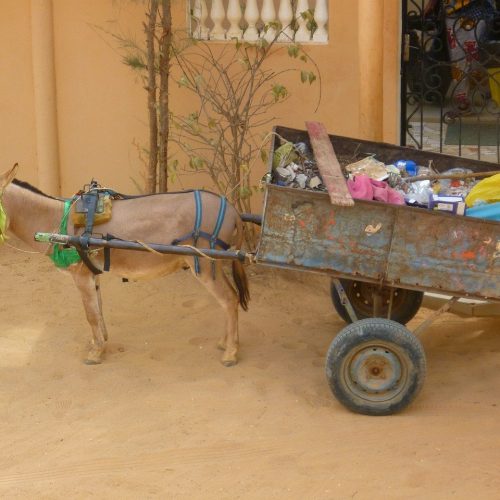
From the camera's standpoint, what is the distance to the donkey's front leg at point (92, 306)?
647 cm

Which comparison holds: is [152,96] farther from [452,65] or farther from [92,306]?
[452,65]

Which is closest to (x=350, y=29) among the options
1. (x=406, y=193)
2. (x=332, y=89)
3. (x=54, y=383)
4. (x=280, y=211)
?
(x=332, y=89)

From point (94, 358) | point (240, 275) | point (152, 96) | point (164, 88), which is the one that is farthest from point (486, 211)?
point (152, 96)

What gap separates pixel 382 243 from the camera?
5465mm

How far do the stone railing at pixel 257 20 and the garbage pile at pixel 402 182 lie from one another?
2148 mm

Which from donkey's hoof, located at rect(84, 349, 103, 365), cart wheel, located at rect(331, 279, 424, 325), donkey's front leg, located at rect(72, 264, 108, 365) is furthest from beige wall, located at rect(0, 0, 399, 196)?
donkey's hoof, located at rect(84, 349, 103, 365)

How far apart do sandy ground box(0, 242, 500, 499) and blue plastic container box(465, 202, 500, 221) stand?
117 cm

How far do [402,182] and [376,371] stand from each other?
127 centimetres

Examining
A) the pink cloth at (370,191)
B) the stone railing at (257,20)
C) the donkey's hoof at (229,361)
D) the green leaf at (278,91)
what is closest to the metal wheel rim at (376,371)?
the pink cloth at (370,191)

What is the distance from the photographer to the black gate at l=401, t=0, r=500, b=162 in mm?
8555

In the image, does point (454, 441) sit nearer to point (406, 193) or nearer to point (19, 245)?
point (406, 193)

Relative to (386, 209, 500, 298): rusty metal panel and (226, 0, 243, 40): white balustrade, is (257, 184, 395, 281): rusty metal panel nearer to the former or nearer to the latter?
(386, 209, 500, 298): rusty metal panel

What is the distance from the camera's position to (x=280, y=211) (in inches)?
214

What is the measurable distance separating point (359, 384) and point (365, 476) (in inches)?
29.6
